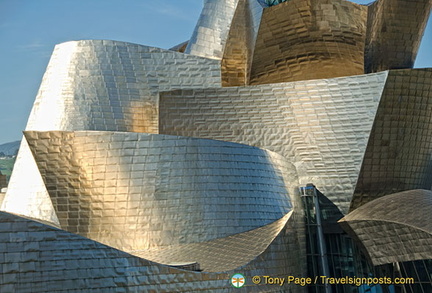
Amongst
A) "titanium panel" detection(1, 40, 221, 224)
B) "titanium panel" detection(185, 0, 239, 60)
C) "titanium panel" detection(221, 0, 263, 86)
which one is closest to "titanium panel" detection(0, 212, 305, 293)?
"titanium panel" detection(1, 40, 221, 224)

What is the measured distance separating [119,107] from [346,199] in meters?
7.63

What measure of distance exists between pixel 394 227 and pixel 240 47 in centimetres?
886

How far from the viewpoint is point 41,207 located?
17031 millimetres

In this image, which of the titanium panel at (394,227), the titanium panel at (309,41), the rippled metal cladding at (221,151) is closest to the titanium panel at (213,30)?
the rippled metal cladding at (221,151)

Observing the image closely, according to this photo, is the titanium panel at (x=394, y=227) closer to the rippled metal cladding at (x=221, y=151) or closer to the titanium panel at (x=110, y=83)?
the rippled metal cladding at (x=221, y=151)

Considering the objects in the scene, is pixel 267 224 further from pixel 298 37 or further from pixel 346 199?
pixel 298 37

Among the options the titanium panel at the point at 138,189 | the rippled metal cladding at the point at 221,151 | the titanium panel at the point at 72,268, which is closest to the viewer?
the titanium panel at the point at 72,268

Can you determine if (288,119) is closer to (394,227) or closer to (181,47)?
(394,227)

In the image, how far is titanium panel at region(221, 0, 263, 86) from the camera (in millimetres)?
23312

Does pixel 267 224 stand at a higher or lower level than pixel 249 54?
lower

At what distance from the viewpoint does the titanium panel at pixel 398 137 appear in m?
20.2

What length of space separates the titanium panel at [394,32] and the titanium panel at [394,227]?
5958 mm

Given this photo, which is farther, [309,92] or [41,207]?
[309,92]

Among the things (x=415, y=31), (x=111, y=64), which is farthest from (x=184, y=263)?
(x=415, y=31)
